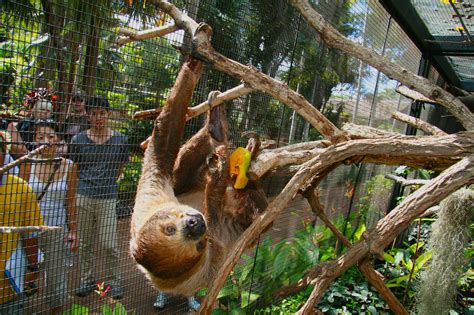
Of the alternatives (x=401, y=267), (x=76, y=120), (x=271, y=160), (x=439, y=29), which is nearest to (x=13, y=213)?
(x=76, y=120)

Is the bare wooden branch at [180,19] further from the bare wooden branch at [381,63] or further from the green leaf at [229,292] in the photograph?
the green leaf at [229,292]

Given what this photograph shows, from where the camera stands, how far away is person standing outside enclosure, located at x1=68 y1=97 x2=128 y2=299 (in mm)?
3764

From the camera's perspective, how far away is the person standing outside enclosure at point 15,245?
10.1 feet

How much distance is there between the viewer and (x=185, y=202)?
3.26 metres

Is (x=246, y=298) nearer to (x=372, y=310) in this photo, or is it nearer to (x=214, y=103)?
(x=372, y=310)

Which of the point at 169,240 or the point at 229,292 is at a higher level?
the point at 169,240

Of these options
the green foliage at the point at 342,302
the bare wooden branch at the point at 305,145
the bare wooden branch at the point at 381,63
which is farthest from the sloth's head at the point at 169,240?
the green foliage at the point at 342,302

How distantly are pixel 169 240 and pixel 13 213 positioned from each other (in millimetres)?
1574

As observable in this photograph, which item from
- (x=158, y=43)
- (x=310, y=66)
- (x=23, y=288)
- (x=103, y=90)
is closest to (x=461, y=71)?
(x=310, y=66)

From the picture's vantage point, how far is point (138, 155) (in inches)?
173

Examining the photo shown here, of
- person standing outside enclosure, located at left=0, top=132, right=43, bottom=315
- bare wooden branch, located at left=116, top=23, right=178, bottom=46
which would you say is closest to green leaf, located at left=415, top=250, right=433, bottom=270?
bare wooden branch, located at left=116, top=23, right=178, bottom=46

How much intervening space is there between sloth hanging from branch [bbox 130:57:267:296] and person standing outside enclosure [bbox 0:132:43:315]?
3.66 ft

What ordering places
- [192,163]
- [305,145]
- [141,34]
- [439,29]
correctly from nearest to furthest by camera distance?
[141,34]
[305,145]
[192,163]
[439,29]

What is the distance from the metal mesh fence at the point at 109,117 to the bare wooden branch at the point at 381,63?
38.5 inches
